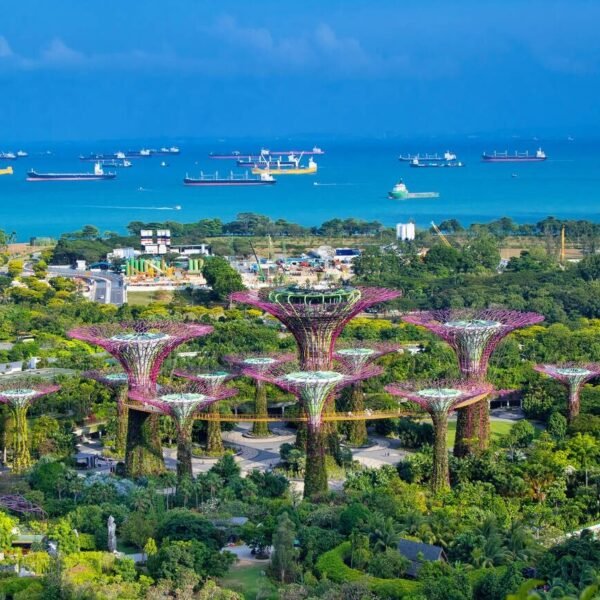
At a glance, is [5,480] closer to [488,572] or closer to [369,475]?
[369,475]

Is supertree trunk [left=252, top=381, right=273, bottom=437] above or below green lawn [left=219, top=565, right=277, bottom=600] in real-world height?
above

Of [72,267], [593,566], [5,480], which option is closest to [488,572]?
[593,566]

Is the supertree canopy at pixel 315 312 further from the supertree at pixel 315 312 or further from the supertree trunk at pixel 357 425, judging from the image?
the supertree trunk at pixel 357 425

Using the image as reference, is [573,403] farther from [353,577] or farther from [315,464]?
[353,577]

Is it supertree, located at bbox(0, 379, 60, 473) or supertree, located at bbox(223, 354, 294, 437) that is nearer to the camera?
supertree, located at bbox(0, 379, 60, 473)

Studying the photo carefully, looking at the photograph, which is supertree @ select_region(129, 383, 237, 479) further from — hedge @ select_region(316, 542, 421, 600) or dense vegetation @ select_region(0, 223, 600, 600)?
hedge @ select_region(316, 542, 421, 600)

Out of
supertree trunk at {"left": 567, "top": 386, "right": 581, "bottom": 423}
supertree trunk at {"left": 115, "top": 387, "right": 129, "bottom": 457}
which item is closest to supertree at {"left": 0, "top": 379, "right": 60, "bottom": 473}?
supertree trunk at {"left": 115, "top": 387, "right": 129, "bottom": 457}

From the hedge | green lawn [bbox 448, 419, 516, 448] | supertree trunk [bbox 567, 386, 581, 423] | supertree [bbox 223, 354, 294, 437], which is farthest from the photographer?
green lawn [bbox 448, 419, 516, 448]
